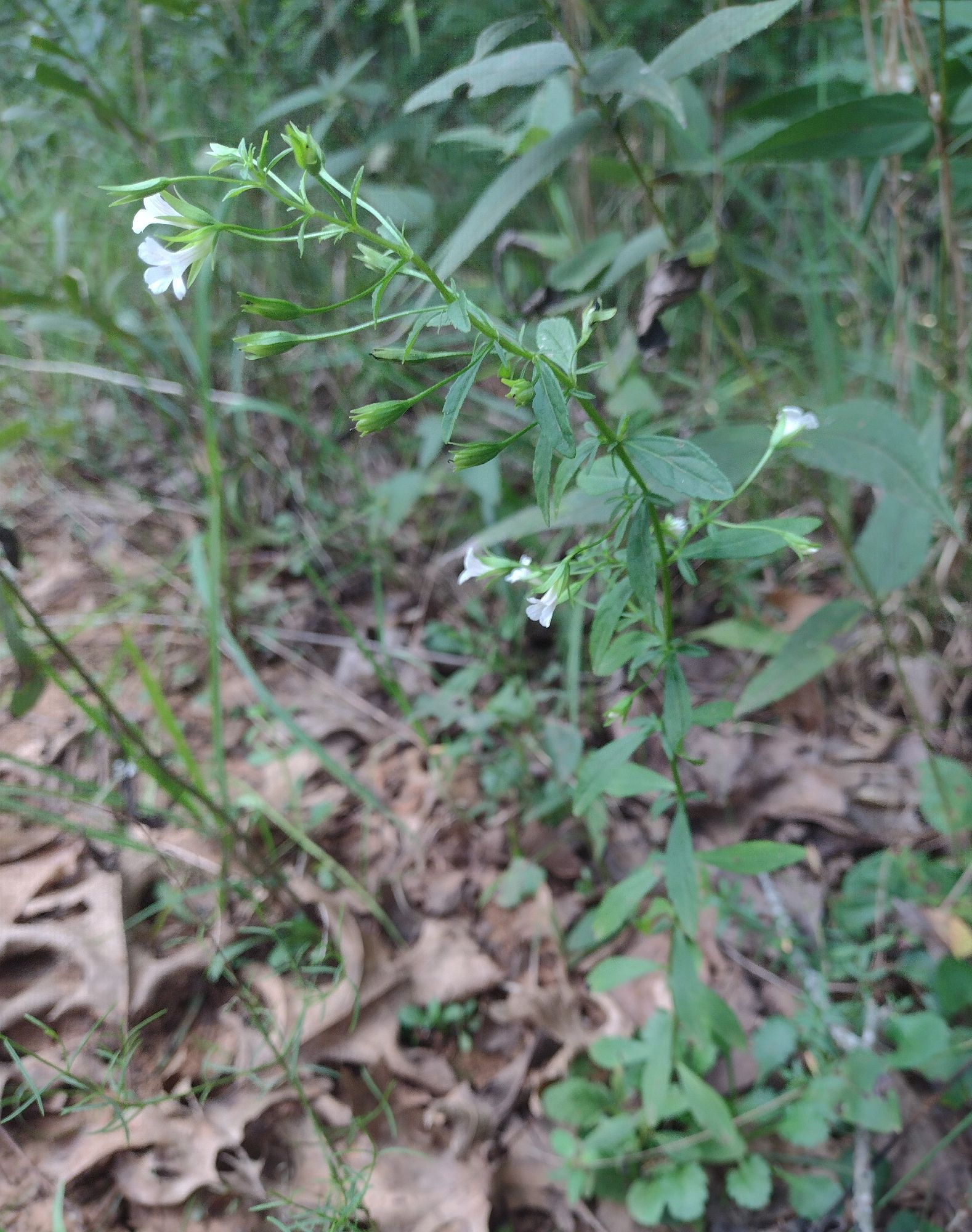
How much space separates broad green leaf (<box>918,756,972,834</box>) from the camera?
134 cm

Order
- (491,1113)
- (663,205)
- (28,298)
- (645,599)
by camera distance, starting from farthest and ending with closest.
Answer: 1. (663,205)
2. (28,298)
3. (491,1113)
4. (645,599)

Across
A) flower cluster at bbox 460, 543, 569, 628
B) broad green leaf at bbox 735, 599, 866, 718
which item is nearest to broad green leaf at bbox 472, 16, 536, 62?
flower cluster at bbox 460, 543, 569, 628

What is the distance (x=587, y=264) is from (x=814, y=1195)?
1.41 meters

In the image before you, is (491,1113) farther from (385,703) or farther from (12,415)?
(12,415)

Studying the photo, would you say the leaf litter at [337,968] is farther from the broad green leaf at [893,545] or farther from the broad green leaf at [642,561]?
the broad green leaf at [893,545]

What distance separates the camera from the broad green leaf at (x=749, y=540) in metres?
0.77

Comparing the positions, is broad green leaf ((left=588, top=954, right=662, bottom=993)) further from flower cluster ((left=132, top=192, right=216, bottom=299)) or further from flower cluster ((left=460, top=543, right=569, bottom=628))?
flower cluster ((left=132, top=192, right=216, bottom=299))

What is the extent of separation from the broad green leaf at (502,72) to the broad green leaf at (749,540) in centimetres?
62

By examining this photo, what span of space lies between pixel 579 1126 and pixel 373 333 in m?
1.88

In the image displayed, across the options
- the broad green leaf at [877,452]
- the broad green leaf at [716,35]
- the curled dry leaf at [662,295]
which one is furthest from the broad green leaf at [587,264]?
the broad green leaf at [877,452]

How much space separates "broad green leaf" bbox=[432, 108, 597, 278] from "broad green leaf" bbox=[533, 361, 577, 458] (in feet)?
1.67

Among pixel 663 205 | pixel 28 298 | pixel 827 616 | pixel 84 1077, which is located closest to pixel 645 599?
pixel 827 616

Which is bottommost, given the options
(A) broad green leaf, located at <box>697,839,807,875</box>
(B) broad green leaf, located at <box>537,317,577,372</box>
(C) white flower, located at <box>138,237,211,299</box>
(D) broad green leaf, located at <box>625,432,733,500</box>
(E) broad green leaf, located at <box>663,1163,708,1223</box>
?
(E) broad green leaf, located at <box>663,1163,708,1223</box>

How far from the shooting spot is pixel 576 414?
5.48 feet
